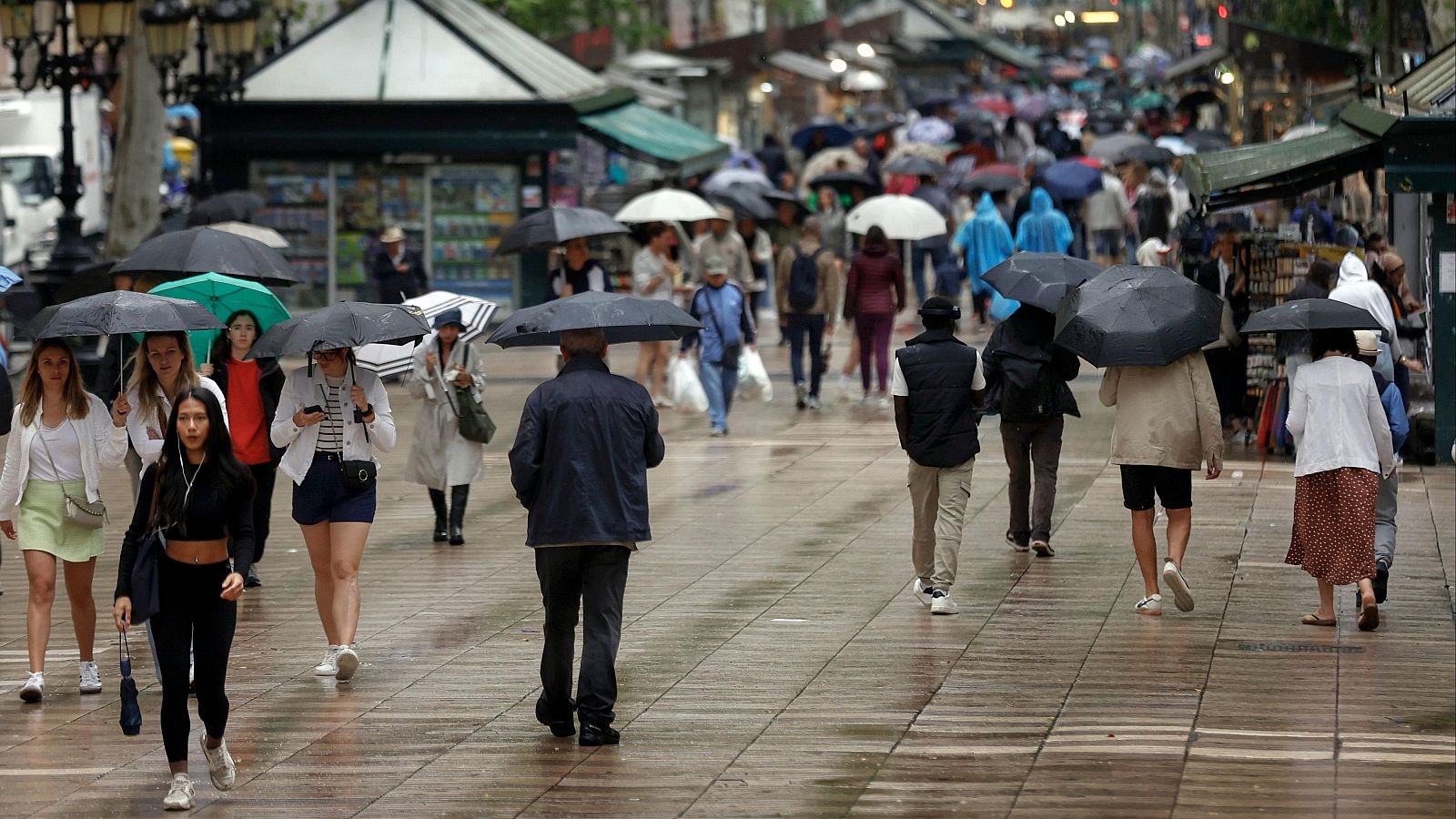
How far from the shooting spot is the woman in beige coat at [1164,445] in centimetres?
1067

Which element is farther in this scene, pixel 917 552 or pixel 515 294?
pixel 515 294

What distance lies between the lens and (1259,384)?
17109 millimetres

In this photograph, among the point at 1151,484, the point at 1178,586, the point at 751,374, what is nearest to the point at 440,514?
the point at 1151,484

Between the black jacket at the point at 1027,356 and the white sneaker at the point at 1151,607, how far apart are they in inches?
73.4

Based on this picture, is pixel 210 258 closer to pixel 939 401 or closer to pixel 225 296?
pixel 225 296

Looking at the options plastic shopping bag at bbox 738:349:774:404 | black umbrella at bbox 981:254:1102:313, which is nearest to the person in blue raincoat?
plastic shopping bag at bbox 738:349:774:404

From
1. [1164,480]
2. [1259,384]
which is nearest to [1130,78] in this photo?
[1259,384]

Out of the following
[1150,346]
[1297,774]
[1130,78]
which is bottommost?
[1297,774]

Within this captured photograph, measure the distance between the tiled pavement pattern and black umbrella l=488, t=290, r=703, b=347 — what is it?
61.6 inches

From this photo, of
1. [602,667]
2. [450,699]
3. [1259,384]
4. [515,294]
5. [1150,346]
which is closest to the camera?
[602,667]

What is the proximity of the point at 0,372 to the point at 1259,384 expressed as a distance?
10670mm

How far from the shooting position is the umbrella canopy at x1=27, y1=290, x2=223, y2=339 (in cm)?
893

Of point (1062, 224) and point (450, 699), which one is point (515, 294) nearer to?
point (1062, 224)

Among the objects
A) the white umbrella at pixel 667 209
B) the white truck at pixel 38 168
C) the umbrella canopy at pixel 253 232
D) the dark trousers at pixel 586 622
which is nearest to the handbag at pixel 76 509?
the dark trousers at pixel 586 622
